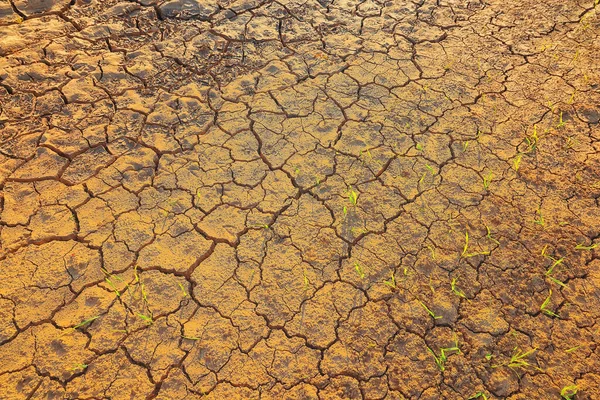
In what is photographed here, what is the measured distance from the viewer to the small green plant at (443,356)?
6.37ft

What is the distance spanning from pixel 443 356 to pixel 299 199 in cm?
121

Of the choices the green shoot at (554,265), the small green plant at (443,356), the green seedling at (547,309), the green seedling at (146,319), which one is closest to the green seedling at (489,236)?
the green shoot at (554,265)

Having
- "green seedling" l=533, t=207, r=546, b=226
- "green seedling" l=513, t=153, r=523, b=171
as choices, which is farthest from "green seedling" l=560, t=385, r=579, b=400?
"green seedling" l=513, t=153, r=523, b=171

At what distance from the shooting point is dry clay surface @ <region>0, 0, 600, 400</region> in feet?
6.45

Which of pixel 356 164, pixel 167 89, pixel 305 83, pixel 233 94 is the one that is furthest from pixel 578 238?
pixel 167 89

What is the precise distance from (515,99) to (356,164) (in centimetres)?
144

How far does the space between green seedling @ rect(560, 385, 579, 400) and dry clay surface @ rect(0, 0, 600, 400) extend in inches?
0.4

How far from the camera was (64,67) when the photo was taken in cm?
319

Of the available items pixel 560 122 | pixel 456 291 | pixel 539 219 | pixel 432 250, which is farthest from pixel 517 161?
pixel 456 291

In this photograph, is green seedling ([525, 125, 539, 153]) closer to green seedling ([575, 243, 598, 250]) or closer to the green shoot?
green seedling ([575, 243, 598, 250])

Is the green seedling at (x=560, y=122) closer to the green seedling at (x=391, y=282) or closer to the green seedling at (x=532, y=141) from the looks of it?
the green seedling at (x=532, y=141)

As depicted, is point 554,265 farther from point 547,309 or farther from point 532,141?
point 532,141

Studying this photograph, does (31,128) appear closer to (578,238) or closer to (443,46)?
(443,46)

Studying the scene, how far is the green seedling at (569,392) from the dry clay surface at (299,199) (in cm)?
1
